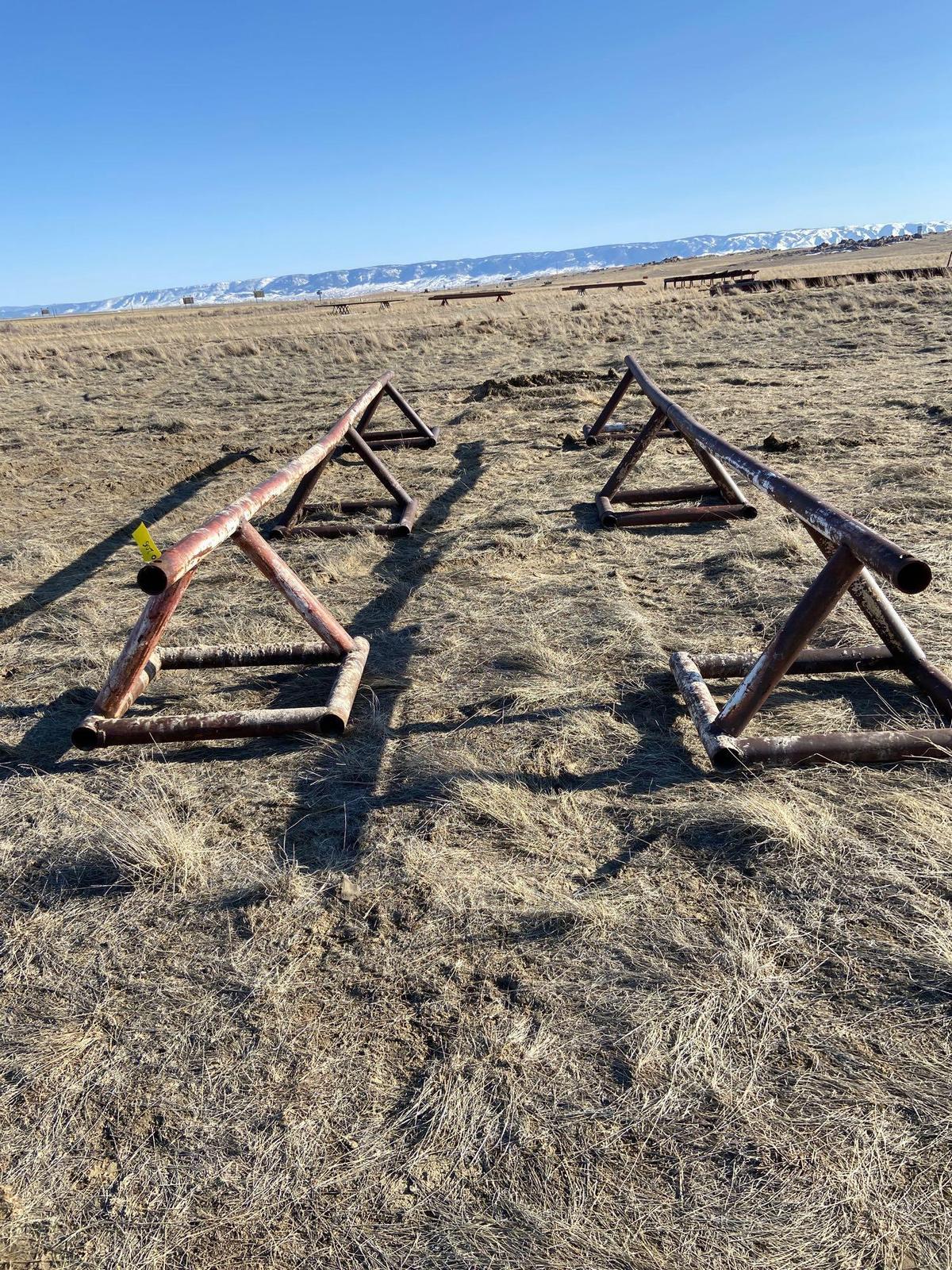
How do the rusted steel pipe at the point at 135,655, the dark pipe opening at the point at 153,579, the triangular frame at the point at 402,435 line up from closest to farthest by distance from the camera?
the dark pipe opening at the point at 153,579 < the rusted steel pipe at the point at 135,655 < the triangular frame at the point at 402,435

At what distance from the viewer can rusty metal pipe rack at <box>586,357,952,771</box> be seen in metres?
2.59

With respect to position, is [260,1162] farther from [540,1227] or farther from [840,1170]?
[840,1170]

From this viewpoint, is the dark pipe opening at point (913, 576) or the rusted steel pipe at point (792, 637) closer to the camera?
the dark pipe opening at point (913, 576)

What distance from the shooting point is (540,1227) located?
153 centimetres

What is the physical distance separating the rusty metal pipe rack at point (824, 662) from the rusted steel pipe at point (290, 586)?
1.71m

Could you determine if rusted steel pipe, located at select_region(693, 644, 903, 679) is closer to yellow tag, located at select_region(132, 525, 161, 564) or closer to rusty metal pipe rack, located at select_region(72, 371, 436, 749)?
rusty metal pipe rack, located at select_region(72, 371, 436, 749)

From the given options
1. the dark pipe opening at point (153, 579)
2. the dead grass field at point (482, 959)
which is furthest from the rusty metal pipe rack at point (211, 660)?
the dead grass field at point (482, 959)

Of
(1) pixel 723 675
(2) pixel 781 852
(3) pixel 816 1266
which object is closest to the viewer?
(3) pixel 816 1266

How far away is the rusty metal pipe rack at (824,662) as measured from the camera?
8.48ft

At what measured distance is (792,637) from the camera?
2795mm

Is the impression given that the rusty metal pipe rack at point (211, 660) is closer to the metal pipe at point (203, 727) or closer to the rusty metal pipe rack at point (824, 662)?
the metal pipe at point (203, 727)

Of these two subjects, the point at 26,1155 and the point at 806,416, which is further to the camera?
the point at 806,416

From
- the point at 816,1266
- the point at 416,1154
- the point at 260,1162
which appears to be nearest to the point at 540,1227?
the point at 416,1154

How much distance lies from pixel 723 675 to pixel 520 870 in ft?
5.10
